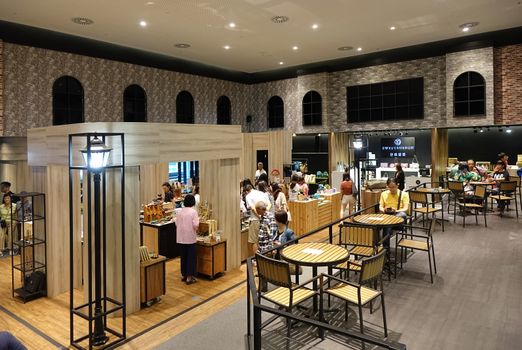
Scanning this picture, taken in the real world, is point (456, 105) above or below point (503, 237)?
above

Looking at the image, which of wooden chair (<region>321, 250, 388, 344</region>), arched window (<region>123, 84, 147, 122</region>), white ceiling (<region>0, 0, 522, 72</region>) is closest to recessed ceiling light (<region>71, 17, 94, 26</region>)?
white ceiling (<region>0, 0, 522, 72</region>)

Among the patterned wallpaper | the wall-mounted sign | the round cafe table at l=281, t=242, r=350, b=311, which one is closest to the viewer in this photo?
the round cafe table at l=281, t=242, r=350, b=311

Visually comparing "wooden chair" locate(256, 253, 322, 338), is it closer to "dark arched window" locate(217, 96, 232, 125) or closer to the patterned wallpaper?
the patterned wallpaper

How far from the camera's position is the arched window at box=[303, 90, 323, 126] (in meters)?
15.3

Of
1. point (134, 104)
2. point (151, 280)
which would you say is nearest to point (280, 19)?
point (134, 104)

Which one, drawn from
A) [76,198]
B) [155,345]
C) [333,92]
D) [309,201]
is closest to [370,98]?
[333,92]

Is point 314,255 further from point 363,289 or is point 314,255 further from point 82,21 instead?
point 82,21

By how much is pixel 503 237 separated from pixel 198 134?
268 inches

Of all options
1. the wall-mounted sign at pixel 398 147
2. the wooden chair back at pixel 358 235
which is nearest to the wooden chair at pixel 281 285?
the wooden chair back at pixel 358 235

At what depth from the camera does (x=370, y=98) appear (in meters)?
14.4

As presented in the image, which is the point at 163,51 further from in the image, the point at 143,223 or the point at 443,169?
the point at 443,169

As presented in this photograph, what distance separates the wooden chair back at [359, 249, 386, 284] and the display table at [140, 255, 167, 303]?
307cm

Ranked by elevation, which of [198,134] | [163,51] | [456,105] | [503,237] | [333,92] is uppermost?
[163,51]

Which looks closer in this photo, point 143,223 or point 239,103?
point 143,223
